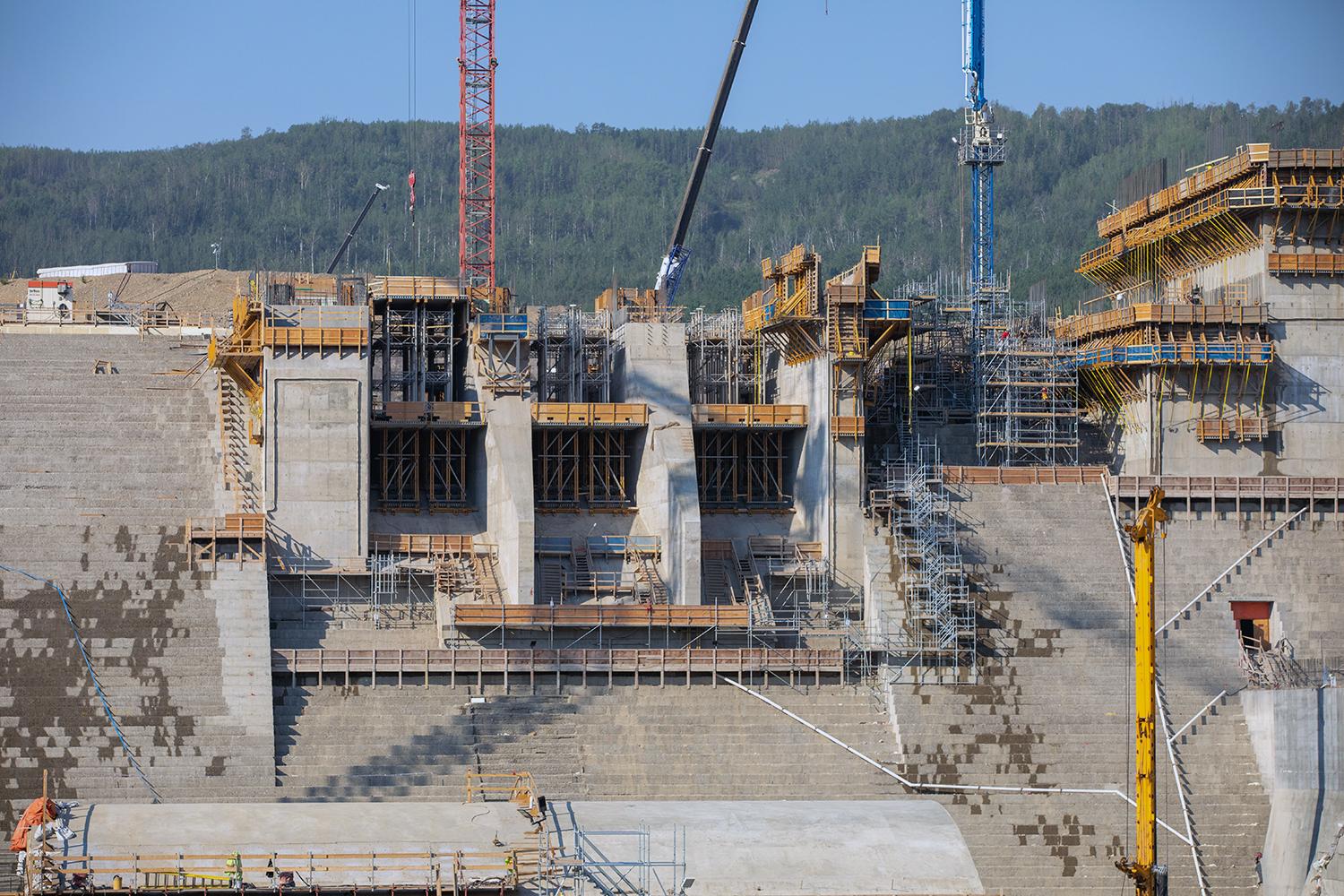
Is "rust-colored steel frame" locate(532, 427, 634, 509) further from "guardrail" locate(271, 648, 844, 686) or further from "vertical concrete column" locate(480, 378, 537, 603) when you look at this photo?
"guardrail" locate(271, 648, 844, 686)

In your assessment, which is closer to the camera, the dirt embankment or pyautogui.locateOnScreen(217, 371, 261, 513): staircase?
pyautogui.locateOnScreen(217, 371, 261, 513): staircase

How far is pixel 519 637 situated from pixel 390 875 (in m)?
18.9

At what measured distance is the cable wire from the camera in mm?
67562

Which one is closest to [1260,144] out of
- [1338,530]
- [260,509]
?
[1338,530]

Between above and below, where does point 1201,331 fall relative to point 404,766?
above

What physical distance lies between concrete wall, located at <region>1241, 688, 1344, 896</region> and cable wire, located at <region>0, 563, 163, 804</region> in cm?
3421

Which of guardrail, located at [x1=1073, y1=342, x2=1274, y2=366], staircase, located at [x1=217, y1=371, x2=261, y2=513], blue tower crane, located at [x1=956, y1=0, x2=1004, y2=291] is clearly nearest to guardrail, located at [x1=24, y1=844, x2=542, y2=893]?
staircase, located at [x1=217, y1=371, x2=261, y2=513]

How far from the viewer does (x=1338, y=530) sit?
268ft

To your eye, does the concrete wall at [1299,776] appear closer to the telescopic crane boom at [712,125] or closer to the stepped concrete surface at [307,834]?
the stepped concrete surface at [307,834]

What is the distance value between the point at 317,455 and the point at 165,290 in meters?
52.4

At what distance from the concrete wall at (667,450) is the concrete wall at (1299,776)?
20.5 metres

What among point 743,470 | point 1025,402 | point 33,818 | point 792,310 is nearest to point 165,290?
point 743,470

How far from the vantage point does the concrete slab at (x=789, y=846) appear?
60.5m

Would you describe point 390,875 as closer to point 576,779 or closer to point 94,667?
point 576,779
